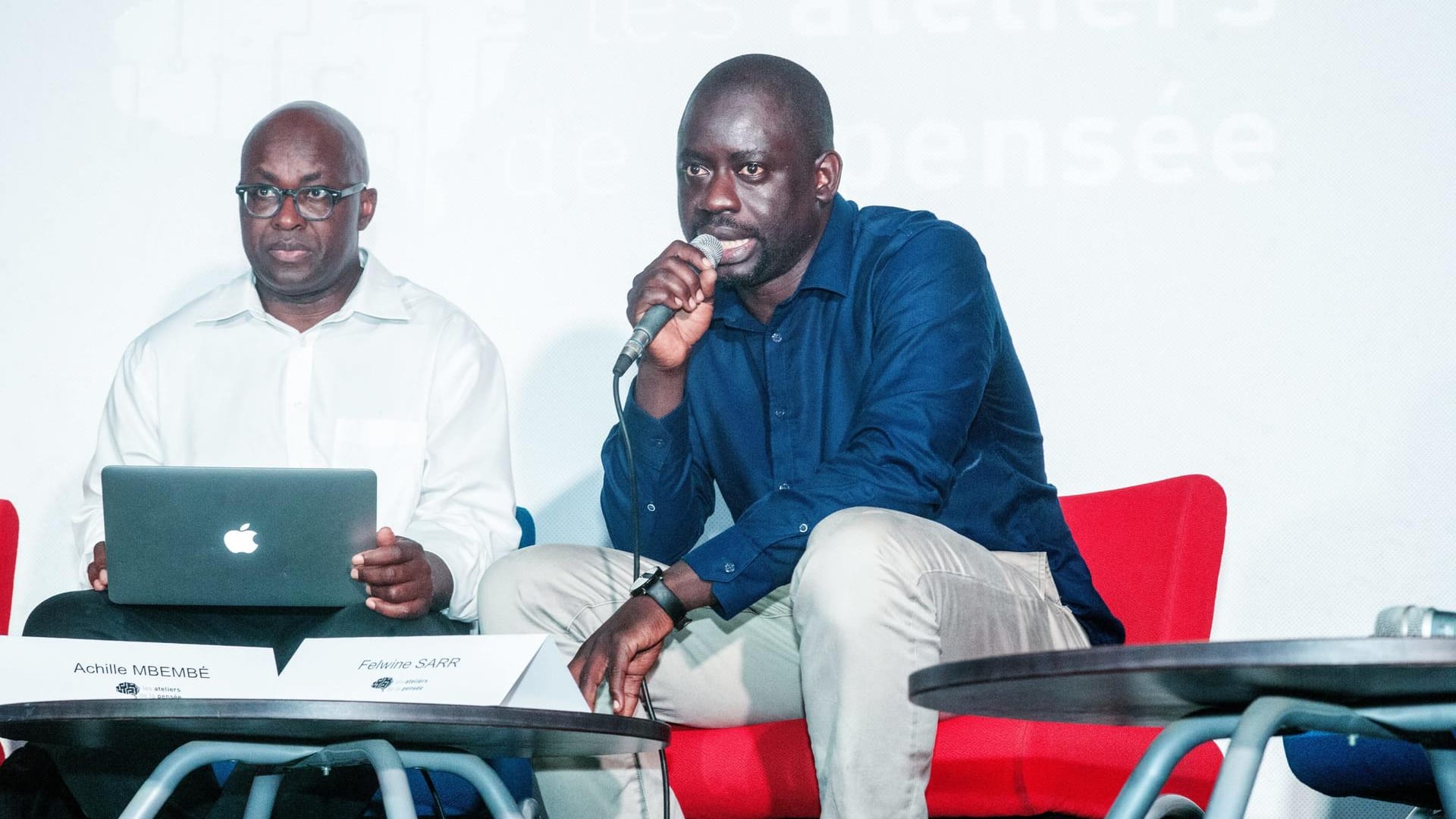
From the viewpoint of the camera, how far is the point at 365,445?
2.50 metres

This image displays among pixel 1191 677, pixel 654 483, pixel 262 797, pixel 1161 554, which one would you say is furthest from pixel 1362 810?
pixel 262 797

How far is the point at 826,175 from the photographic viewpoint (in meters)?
2.22

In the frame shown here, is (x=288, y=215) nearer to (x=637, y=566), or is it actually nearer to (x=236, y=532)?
(x=236, y=532)

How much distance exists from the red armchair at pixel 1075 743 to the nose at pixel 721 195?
27.4 inches

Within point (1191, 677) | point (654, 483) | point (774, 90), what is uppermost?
point (774, 90)

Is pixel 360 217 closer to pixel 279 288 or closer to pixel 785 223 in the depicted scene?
pixel 279 288

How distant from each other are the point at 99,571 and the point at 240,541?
449mm

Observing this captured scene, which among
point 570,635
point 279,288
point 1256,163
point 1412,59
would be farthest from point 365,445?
point 1412,59

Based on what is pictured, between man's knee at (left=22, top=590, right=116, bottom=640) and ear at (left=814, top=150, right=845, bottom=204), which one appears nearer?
man's knee at (left=22, top=590, right=116, bottom=640)

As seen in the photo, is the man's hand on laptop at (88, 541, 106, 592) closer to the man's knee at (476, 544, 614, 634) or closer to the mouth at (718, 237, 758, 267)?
the man's knee at (476, 544, 614, 634)

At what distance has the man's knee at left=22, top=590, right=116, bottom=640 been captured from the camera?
1966mm

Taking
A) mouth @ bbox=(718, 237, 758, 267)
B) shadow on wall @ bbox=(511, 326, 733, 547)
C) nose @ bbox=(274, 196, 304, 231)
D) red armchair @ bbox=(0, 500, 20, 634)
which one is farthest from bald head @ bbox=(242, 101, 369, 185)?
mouth @ bbox=(718, 237, 758, 267)

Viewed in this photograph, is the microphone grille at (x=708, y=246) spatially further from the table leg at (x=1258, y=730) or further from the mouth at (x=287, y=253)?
the table leg at (x=1258, y=730)

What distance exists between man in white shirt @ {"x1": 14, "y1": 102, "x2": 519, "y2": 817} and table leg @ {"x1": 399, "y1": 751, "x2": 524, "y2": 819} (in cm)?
95
